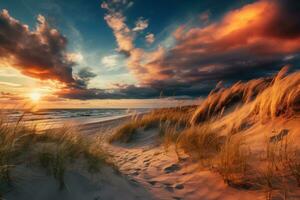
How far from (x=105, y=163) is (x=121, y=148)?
3741mm

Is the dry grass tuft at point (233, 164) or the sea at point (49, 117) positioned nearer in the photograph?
the dry grass tuft at point (233, 164)

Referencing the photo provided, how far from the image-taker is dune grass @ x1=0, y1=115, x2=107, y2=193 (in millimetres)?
2352

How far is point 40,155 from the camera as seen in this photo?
280cm

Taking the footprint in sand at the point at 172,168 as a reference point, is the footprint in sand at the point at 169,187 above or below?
below

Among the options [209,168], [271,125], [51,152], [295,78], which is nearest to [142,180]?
[209,168]

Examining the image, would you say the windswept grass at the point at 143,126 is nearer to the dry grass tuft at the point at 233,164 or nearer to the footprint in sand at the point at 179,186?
the footprint in sand at the point at 179,186

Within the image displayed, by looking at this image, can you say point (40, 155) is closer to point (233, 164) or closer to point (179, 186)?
point (179, 186)

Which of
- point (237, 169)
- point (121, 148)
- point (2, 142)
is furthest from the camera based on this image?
point (121, 148)

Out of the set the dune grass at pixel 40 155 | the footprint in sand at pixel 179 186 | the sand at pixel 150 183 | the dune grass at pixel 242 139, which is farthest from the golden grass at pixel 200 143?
the dune grass at pixel 40 155

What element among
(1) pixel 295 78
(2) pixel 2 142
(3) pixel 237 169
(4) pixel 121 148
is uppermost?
(1) pixel 295 78

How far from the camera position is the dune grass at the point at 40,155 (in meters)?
2.35

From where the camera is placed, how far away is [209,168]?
3705 mm

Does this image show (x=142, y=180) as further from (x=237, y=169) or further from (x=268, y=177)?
(x=268, y=177)

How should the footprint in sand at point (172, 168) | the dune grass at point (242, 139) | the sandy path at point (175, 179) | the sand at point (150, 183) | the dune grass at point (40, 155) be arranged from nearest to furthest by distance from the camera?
the dune grass at point (40, 155), the sand at point (150, 183), the dune grass at point (242, 139), the sandy path at point (175, 179), the footprint in sand at point (172, 168)
